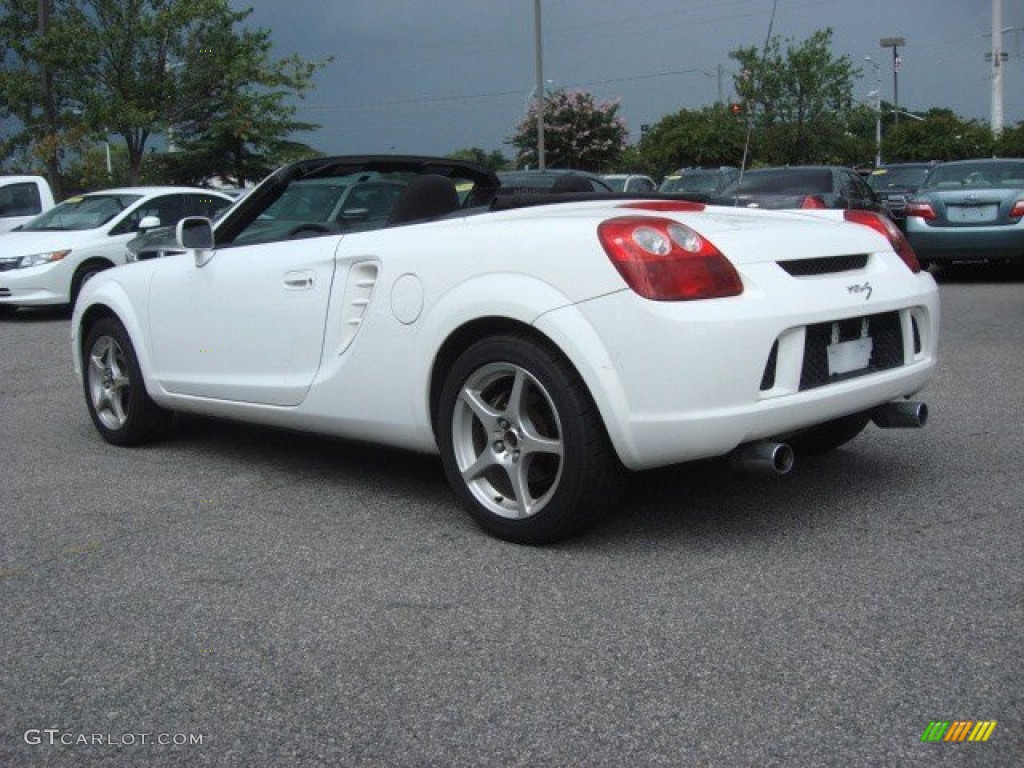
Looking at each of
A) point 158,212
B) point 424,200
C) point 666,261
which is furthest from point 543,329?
point 158,212

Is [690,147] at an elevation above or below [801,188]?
above

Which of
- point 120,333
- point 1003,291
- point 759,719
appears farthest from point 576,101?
point 759,719

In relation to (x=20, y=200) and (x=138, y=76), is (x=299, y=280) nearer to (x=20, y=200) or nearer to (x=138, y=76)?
(x=20, y=200)

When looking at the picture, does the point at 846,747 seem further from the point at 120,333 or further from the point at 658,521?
the point at 120,333

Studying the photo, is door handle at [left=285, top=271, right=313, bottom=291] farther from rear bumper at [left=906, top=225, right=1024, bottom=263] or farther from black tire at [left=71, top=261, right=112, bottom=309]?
rear bumper at [left=906, top=225, right=1024, bottom=263]

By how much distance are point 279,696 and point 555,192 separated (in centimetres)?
285

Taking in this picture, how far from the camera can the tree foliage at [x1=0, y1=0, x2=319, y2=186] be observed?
2395 centimetres

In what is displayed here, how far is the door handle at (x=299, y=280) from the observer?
4.67 metres

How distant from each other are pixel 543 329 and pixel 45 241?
11606 mm

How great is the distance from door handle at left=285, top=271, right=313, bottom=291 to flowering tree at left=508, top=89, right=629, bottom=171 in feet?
146

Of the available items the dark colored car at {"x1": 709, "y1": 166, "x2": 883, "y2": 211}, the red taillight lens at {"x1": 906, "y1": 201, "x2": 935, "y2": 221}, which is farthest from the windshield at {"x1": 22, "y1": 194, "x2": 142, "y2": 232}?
the red taillight lens at {"x1": 906, "y1": 201, "x2": 935, "y2": 221}

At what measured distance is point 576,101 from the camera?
49.4 m

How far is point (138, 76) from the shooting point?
25.2m

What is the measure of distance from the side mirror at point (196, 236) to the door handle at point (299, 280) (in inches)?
24.6
